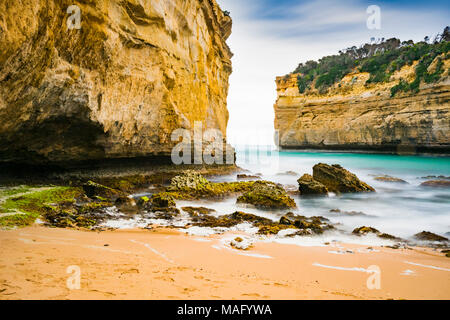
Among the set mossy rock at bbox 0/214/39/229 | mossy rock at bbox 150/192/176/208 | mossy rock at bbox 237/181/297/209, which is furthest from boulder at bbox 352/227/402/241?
mossy rock at bbox 0/214/39/229

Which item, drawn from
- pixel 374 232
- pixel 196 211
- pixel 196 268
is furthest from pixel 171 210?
pixel 374 232

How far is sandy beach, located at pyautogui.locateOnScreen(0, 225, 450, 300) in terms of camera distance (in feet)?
7.65

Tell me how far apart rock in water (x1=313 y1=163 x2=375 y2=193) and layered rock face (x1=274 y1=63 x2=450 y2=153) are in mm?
23740

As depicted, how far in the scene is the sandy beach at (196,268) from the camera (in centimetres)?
233

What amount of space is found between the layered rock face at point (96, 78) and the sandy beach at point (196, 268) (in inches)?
164

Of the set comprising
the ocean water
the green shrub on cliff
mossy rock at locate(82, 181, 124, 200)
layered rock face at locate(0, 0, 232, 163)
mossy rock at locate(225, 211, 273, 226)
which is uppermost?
the green shrub on cliff

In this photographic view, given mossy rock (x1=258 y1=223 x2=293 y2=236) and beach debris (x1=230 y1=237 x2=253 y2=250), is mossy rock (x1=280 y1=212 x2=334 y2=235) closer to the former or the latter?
mossy rock (x1=258 y1=223 x2=293 y2=236)

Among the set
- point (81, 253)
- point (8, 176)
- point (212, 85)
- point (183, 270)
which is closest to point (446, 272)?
point (183, 270)

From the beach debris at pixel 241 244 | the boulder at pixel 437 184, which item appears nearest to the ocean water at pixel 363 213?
the beach debris at pixel 241 244

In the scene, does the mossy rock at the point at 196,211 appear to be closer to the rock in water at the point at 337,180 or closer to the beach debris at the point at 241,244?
the beach debris at the point at 241,244

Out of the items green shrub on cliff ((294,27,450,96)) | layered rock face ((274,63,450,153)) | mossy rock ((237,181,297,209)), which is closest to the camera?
mossy rock ((237,181,297,209))

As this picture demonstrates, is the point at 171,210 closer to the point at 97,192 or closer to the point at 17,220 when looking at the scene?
the point at 97,192

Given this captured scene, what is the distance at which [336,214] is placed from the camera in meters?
7.95
